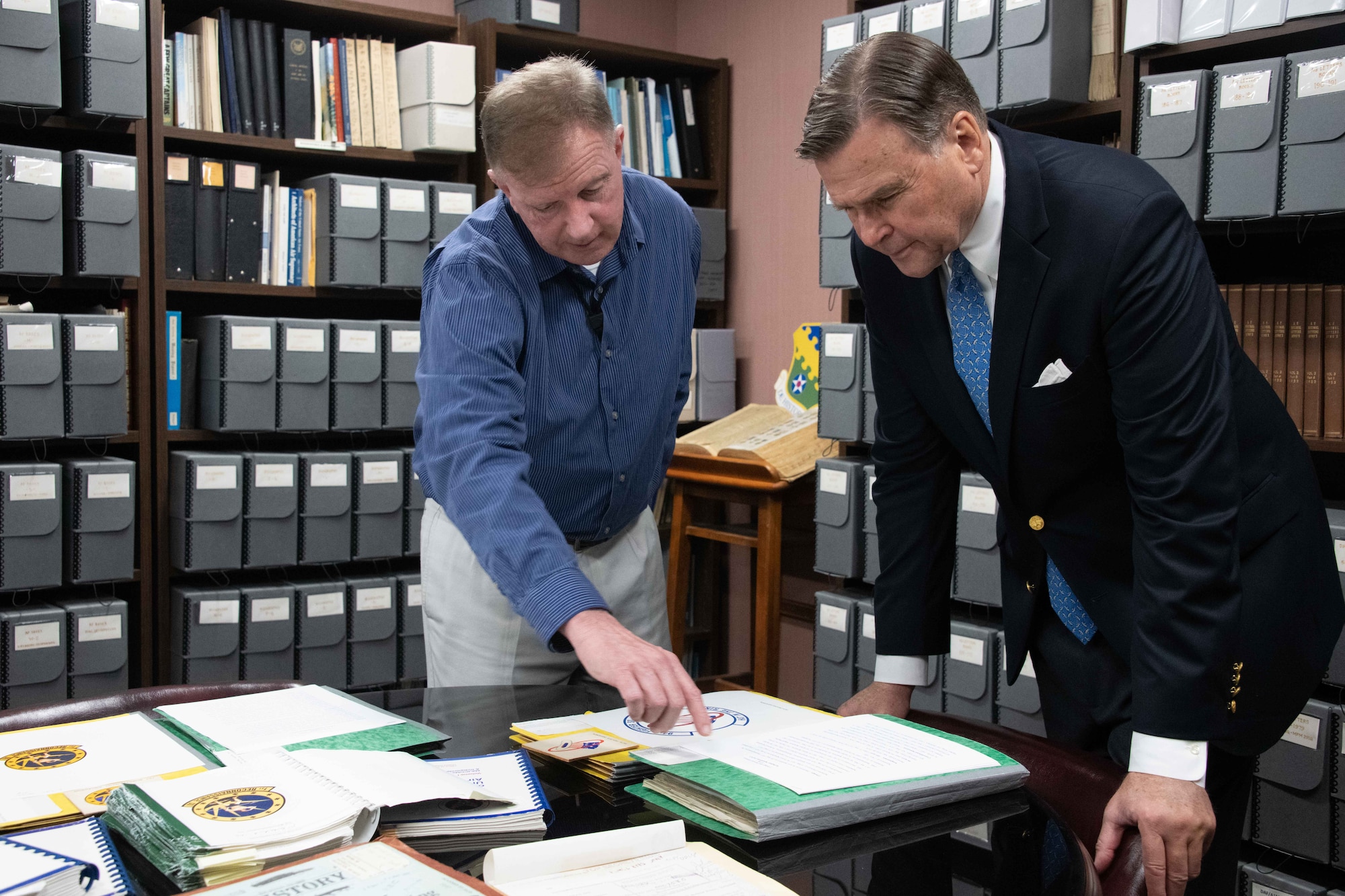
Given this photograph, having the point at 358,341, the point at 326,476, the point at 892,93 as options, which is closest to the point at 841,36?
the point at 358,341

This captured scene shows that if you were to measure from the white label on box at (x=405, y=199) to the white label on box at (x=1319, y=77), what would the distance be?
→ 217 centimetres

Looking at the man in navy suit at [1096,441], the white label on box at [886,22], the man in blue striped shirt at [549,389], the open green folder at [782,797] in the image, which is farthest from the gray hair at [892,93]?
the white label on box at [886,22]

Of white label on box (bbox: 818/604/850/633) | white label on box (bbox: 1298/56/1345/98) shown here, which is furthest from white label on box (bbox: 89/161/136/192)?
white label on box (bbox: 1298/56/1345/98)

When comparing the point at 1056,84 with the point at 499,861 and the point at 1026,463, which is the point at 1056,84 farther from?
the point at 499,861

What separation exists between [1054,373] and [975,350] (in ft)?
0.39

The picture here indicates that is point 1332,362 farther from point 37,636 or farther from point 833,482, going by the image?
point 37,636

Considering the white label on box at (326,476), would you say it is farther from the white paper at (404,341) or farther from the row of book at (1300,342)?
the row of book at (1300,342)

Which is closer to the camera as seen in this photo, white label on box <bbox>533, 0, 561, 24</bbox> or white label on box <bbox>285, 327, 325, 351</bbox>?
white label on box <bbox>285, 327, 325, 351</bbox>

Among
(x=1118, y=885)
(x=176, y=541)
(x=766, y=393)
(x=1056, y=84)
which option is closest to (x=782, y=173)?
(x=766, y=393)

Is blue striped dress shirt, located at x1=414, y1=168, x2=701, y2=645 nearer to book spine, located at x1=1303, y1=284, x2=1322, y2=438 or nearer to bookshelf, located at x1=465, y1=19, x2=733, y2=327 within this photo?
book spine, located at x1=1303, y1=284, x2=1322, y2=438

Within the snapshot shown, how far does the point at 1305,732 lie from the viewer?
7.04 ft

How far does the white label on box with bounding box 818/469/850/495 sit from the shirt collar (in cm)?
166

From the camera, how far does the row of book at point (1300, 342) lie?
89.7 inches

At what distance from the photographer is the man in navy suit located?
1.11 m
